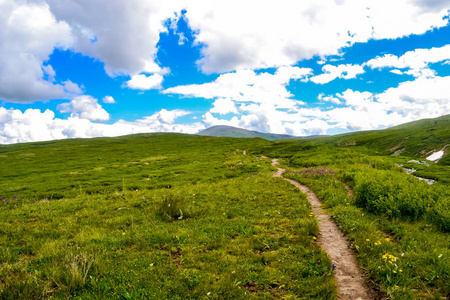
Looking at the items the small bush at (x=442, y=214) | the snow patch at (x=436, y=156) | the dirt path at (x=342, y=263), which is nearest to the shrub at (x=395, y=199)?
the small bush at (x=442, y=214)

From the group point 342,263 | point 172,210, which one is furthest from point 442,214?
point 172,210

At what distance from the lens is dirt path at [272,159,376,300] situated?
6.07 meters

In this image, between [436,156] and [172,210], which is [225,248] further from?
[436,156]

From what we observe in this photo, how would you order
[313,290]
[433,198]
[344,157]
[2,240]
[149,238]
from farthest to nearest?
[344,157] → [433,198] → [2,240] → [149,238] → [313,290]

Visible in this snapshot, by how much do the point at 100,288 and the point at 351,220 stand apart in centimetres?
1026

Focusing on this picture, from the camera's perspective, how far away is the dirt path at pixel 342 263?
6066mm

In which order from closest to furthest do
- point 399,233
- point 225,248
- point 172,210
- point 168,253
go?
1. point 168,253
2. point 225,248
3. point 399,233
4. point 172,210

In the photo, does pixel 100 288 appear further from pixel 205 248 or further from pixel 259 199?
pixel 259 199

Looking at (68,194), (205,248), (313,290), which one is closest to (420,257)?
(313,290)

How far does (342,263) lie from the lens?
7.43 metres

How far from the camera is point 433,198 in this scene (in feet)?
37.3

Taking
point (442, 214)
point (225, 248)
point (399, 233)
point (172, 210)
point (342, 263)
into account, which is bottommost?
point (342, 263)

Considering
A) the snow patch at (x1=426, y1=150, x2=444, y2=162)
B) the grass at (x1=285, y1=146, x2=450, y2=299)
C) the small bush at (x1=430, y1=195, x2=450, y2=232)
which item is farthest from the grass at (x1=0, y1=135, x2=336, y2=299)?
the snow patch at (x1=426, y1=150, x2=444, y2=162)

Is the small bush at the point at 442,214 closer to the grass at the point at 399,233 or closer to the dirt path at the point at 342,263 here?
the grass at the point at 399,233
